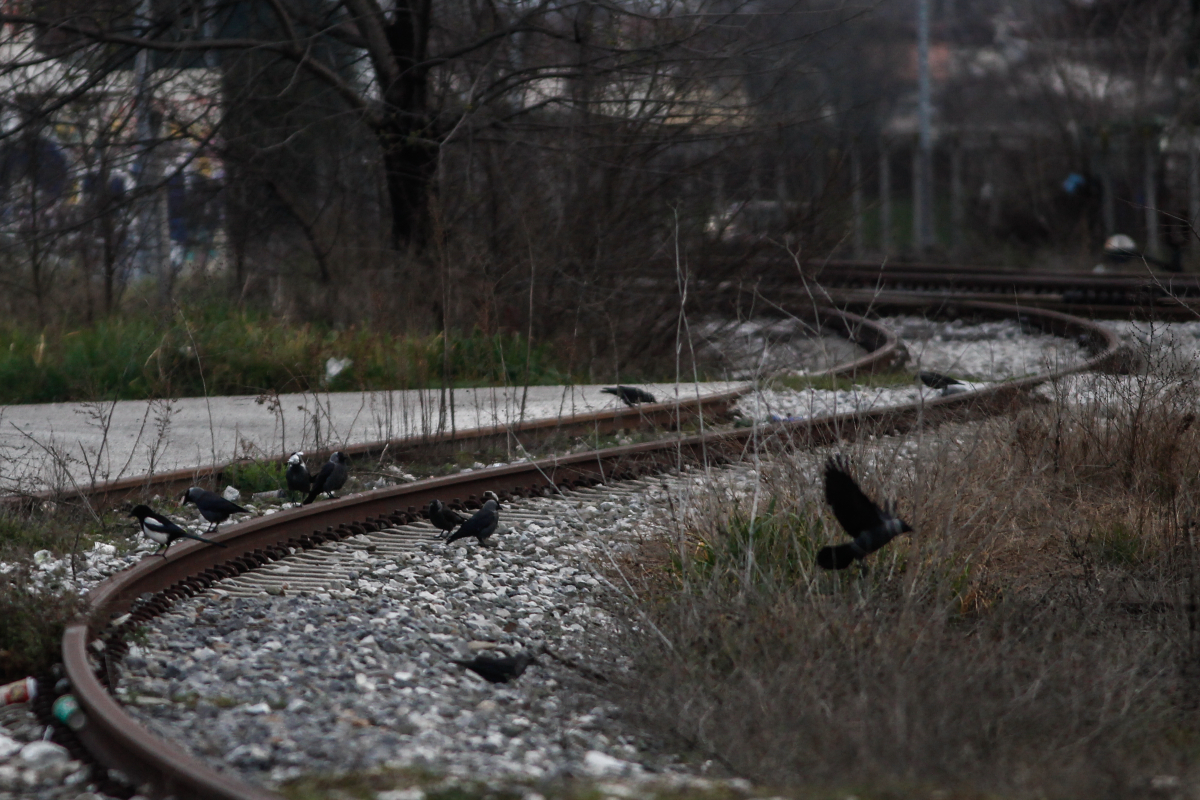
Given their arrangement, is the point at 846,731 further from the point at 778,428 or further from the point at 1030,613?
the point at 778,428

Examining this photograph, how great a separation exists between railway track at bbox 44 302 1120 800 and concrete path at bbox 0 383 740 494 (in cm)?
99

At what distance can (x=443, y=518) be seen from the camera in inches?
249

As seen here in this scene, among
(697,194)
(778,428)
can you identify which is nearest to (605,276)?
(697,194)

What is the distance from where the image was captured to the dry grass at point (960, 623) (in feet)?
11.9

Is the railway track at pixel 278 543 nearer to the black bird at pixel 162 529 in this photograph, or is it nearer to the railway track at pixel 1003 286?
the black bird at pixel 162 529

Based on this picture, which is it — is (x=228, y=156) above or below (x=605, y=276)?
above

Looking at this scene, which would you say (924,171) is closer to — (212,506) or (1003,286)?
(1003,286)

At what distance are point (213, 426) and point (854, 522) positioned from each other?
610 centimetres

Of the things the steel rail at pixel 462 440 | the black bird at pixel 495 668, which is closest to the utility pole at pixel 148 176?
the steel rail at pixel 462 440

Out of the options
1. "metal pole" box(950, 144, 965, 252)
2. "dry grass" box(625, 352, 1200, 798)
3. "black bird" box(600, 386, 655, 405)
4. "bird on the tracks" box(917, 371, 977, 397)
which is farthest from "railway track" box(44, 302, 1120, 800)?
"metal pole" box(950, 144, 965, 252)

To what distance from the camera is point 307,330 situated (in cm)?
1220

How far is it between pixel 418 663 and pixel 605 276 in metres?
9.16

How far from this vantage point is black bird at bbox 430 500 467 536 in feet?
20.6

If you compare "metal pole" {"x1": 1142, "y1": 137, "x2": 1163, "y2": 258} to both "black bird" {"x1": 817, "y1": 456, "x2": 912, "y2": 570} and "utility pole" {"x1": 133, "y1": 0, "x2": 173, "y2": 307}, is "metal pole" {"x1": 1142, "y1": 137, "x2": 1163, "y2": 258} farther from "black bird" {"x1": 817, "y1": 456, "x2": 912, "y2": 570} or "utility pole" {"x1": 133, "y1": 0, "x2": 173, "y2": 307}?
"black bird" {"x1": 817, "y1": 456, "x2": 912, "y2": 570}
